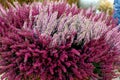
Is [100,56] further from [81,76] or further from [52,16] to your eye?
[52,16]

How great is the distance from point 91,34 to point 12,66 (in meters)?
0.26

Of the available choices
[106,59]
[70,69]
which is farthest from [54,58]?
[106,59]

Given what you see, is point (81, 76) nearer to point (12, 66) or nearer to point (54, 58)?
point (54, 58)

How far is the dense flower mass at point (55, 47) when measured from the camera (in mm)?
949

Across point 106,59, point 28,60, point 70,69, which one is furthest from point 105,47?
point 28,60

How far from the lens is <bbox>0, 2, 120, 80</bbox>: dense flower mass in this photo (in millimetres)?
949

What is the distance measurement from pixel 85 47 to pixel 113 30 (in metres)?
0.14

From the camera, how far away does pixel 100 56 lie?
99cm

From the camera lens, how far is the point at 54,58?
3.12 ft

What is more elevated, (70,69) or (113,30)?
(113,30)

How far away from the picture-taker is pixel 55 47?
3.14 ft

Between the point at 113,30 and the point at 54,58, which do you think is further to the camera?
the point at 113,30

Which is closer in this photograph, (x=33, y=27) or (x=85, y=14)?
(x=33, y=27)

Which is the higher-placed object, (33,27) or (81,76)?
(33,27)
